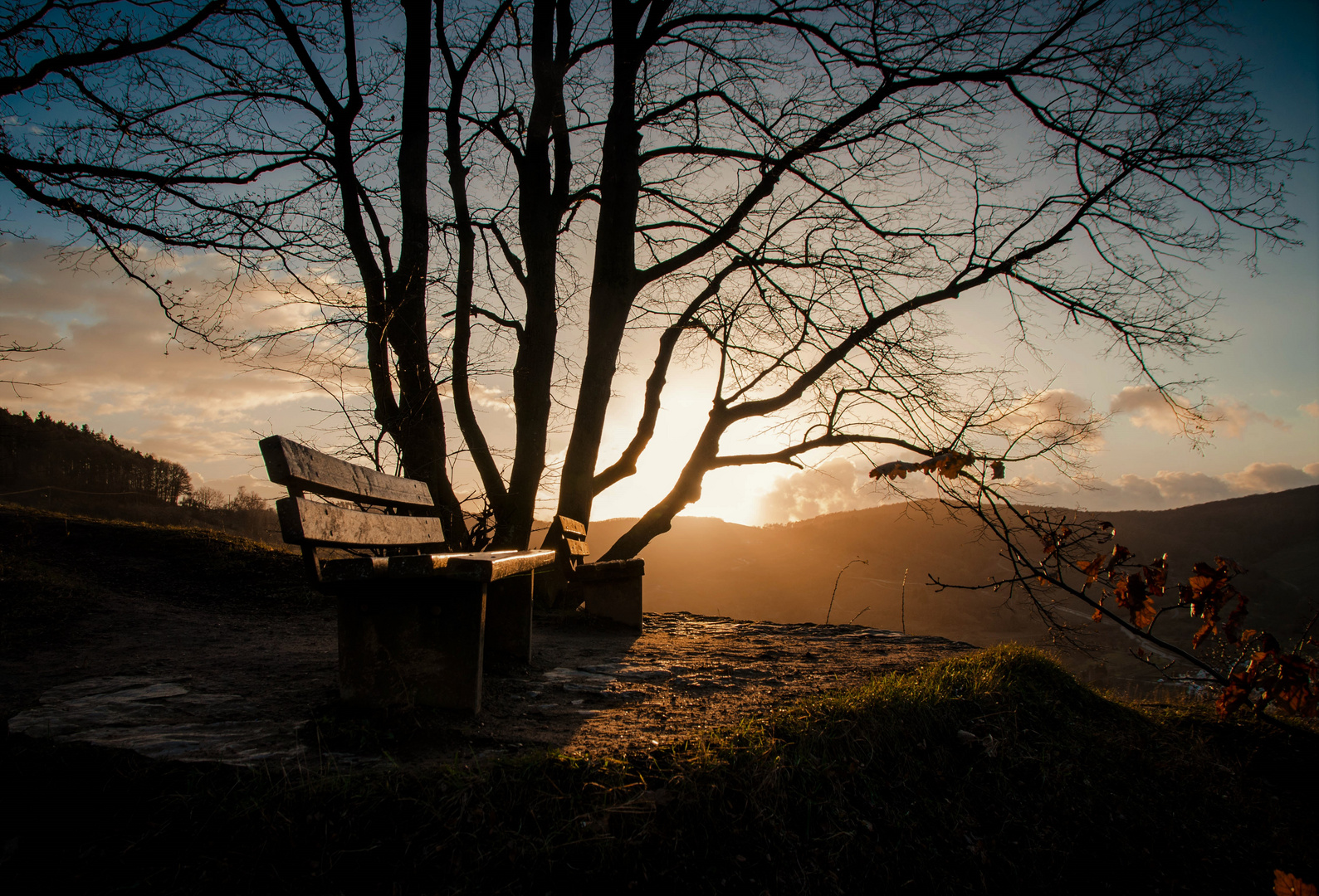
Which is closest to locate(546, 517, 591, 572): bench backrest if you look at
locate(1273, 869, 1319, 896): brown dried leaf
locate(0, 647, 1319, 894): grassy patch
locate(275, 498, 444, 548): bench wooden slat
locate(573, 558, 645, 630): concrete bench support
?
locate(573, 558, 645, 630): concrete bench support

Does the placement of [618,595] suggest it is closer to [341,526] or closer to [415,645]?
[415,645]

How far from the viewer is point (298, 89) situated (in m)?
5.97

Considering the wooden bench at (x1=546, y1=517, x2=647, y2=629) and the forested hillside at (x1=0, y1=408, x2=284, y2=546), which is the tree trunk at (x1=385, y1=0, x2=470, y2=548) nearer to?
the wooden bench at (x1=546, y1=517, x2=647, y2=629)

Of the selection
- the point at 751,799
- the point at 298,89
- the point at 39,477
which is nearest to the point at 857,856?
the point at 751,799

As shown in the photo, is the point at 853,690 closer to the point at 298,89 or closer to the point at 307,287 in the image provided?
the point at 307,287

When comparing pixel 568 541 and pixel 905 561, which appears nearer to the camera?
pixel 568 541

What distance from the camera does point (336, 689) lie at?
260cm

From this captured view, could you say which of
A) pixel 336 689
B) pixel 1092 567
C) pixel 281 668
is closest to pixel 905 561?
pixel 1092 567

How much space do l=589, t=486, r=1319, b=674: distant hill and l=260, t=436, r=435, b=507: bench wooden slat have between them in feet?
97.9

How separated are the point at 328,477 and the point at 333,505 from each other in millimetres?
136

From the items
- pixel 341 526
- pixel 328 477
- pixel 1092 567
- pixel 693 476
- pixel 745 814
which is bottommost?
pixel 745 814

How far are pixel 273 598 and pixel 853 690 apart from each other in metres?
5.09

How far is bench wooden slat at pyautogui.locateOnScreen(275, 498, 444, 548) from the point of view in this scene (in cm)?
203

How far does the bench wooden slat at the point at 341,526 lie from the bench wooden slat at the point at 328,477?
96 millimetres
